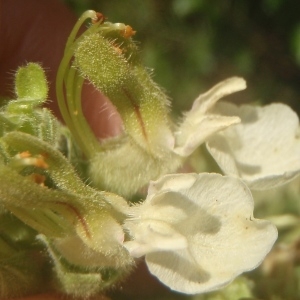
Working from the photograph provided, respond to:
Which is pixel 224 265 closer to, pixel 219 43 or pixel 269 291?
pixel 269 291

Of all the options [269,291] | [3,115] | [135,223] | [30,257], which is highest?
[3,115]

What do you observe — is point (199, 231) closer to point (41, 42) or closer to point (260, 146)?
point (260, 146)

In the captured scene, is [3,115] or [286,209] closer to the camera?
[3,115]

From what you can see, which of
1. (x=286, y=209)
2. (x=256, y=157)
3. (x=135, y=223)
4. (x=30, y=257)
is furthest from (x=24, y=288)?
(x=286, y=209)

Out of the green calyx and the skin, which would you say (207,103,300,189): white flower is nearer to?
the green calyx

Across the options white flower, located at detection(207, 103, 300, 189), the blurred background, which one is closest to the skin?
the blurred background

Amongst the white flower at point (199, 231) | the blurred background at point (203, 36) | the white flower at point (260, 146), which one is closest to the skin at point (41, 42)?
the blurred background at point (203, 36)
